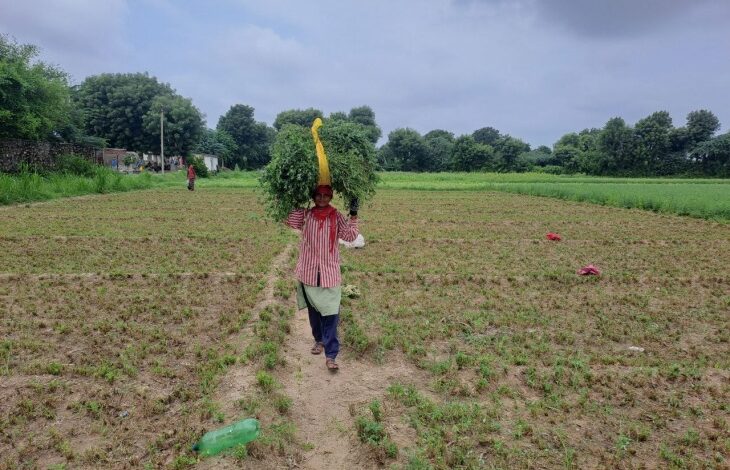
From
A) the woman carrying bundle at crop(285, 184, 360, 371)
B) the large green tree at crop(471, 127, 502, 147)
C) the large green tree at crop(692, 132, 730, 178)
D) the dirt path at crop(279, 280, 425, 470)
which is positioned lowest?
the dirt path at crop(279, 280, 425, 470)

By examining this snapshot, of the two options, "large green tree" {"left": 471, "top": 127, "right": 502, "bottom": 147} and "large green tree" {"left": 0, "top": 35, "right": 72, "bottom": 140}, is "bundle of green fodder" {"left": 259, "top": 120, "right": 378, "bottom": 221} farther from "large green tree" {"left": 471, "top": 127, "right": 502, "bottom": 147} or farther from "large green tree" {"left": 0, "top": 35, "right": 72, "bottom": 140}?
"large green tree" {"left": 471, "top": 127, "right": 502, "bottom": 147}

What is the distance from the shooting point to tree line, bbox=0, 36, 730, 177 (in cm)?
4191

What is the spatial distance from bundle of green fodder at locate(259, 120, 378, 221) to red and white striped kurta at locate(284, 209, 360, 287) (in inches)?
6.1

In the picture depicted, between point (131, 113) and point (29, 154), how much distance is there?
28.6 meters

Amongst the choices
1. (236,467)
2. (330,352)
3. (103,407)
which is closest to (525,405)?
(330,352)

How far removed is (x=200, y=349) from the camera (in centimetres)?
519

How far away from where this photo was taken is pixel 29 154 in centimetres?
2409

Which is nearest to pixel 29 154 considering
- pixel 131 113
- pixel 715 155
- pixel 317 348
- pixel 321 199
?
pixel 317 348

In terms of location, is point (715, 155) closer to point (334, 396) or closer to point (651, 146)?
point (651, 146)

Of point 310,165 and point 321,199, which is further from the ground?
point 310,165

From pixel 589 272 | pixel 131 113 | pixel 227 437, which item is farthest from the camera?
pixel 131 113

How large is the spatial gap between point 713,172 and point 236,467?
213ft

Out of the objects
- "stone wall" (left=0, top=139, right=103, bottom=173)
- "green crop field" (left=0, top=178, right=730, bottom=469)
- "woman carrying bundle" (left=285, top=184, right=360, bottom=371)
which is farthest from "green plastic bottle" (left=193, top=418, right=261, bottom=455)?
"stone wall" (left=0, top=139, right=103, bottom=173)

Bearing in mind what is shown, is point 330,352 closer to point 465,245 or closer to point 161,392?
point 161,392
